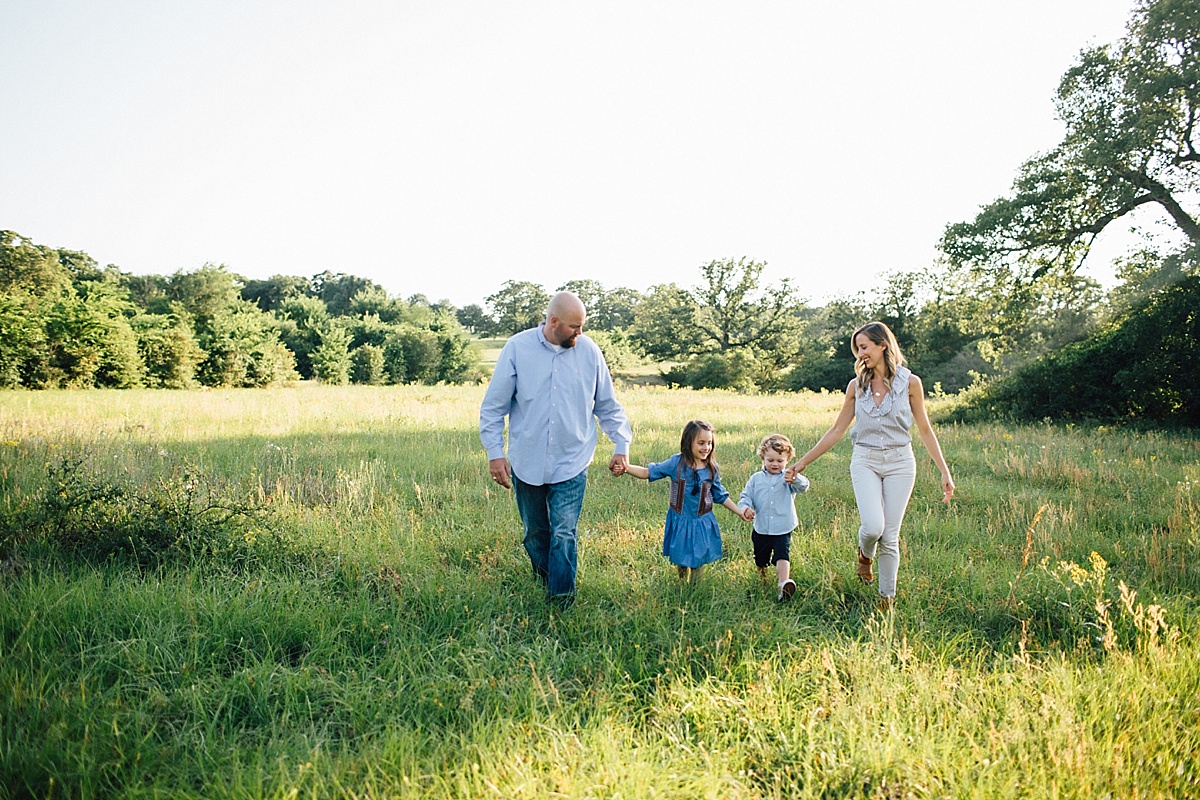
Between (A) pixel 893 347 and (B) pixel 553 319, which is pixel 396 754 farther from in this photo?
(A) pixel 893 347

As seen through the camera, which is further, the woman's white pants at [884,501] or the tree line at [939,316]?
the tree line at [939,316]

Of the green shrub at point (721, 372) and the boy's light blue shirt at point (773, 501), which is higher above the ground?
the green shrub at point (721, 372)

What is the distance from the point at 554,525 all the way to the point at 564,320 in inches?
55.3

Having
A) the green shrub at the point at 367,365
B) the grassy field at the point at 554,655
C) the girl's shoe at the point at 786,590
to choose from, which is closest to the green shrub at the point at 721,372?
the green shrub at the point at 367,365

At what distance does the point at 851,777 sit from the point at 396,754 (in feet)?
6.38

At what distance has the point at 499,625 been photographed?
3951mm

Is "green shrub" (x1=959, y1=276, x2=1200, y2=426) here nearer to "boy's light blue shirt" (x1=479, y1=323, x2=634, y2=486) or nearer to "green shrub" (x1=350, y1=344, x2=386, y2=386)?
"boy's light blue shirt" (x1=479, y1=323, x2=634, y2=486)

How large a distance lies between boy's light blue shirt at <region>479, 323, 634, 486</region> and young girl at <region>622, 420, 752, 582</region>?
43cm

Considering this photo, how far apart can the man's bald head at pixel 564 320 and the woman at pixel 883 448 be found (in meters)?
1.91

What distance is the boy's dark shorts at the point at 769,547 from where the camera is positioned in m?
4.68

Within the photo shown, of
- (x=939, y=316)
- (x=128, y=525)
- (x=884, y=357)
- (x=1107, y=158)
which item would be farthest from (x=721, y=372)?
(x=128, y=525)

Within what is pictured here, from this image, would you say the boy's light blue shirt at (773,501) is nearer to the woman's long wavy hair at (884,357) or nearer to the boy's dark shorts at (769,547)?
the boy's dark shorts at (769,547)

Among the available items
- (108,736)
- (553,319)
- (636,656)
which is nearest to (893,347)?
(553,319)

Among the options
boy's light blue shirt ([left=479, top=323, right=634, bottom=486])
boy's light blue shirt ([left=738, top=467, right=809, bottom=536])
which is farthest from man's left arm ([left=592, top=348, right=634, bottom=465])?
boy's light blue shirt ([left=738, top=467, right=809, bottom=536])
